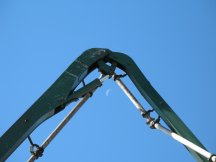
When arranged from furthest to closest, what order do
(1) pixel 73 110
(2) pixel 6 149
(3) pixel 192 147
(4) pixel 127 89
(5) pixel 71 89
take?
(4) pixel 127 89 → (1) pixel 73 110 → (5) pixel 71 89 → (3) pixel 192 147 → (2) pixel 6 149

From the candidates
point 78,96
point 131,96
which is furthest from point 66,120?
point 131,96

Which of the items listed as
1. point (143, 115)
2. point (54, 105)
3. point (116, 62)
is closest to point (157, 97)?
point (143, 115)

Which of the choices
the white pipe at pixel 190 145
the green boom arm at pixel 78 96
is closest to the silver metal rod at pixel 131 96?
the green boom arm at pixel 78 96

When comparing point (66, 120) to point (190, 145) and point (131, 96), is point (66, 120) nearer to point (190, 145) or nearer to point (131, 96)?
point (131, 96)

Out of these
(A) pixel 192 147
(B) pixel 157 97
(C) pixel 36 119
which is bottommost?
(A) pixel 192 147

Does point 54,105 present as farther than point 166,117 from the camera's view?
No

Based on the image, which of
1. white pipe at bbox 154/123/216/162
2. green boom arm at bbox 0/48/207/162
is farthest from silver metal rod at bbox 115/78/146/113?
white pipe at bbox 154/123/216/162

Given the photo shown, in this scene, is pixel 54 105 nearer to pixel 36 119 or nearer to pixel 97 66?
pixel 36 119

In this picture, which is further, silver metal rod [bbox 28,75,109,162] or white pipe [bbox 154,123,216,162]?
silver metal rod [bbox 28,75,109,162]

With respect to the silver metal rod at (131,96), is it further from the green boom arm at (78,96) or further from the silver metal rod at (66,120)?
the silver metal rod at (66,120)

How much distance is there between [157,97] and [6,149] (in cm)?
229

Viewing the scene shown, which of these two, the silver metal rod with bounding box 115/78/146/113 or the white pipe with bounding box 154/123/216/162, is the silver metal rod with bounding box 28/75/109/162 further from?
the white pipe with bounding box 154/123/216/162

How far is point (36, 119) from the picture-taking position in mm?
4559

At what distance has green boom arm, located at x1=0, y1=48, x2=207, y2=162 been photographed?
4410 millimetres
